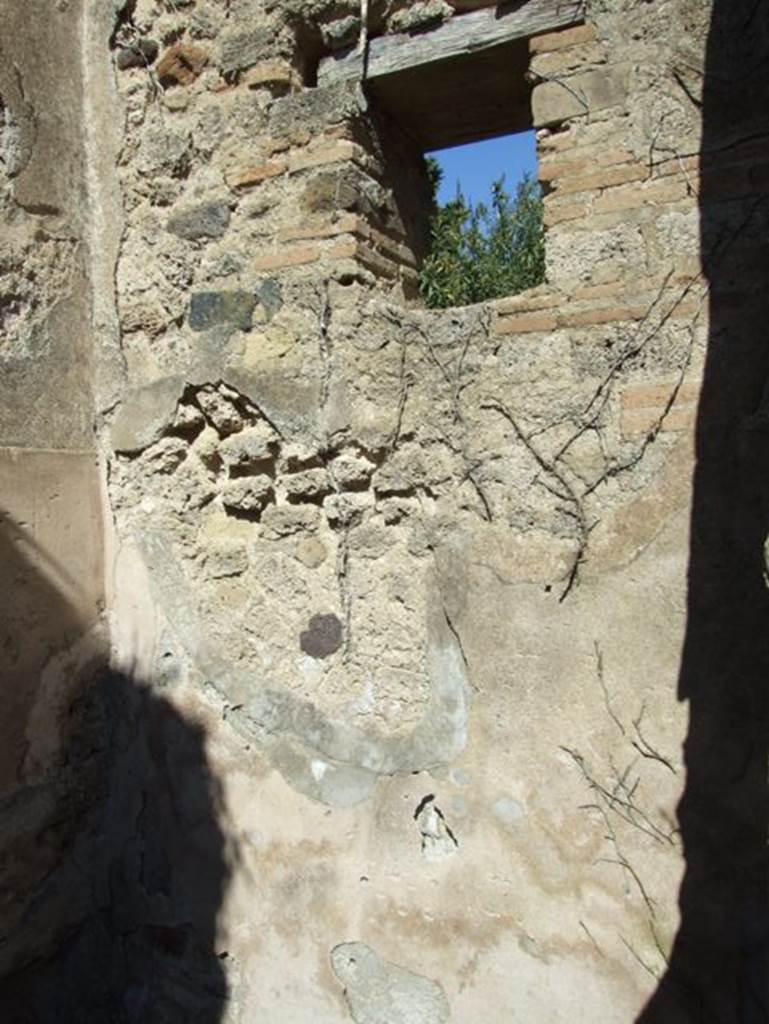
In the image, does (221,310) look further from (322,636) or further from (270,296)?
(322,636)

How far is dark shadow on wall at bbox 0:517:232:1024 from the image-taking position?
8.26ft

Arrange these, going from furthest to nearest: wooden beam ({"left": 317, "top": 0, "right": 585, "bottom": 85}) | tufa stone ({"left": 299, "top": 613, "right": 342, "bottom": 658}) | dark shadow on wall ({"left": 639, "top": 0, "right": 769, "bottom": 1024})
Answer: tufa stone ({"left": 299, "top": 613, "right": 342, "bottom": 658}), wooden beam ({"left": 317, "top": 0, "right": 585, "bottom": 85}), dark shadow on wall ({"left": 639, "top": 0, "right": 769, "bottom": 1024})

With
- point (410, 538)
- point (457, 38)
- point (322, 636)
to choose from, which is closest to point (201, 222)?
point (457, 38)

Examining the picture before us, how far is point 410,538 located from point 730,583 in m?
0.85

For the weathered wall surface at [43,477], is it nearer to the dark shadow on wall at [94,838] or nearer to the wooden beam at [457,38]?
the dark shadow on wall at [94,838]

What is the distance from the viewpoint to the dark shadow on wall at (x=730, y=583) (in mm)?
1938

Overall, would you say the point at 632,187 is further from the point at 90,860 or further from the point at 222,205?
Answer: the point at 90,860

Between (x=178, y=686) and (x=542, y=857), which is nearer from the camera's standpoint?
(x=542, y=857)

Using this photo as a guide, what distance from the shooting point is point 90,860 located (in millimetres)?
2754

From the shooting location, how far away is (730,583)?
1.97 m

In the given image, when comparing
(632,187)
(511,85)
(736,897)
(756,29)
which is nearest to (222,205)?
(511,85)

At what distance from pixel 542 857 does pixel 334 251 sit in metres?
1.73

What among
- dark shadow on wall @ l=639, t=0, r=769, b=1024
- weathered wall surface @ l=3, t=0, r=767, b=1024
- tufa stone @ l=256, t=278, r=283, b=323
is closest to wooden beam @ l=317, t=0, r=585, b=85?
weathered wall surface @ l=3, t=0, r=767, b=1024

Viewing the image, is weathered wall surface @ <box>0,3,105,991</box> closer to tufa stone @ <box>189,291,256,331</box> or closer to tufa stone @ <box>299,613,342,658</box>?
tufa stone @ <box>189,291,256,331</box>
